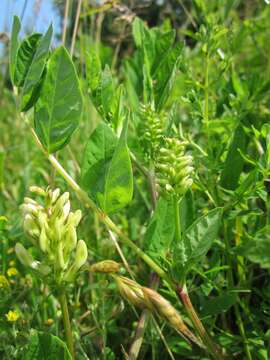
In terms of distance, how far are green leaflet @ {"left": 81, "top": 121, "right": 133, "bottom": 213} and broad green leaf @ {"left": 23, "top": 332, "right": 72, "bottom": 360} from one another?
8.3 inches

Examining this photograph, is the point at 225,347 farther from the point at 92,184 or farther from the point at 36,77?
the point at 36,77

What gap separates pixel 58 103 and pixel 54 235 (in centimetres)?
21

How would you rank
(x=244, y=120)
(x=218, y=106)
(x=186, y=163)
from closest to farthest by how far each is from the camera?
(x=186, y=163)
(x=244, y=120)
(x=218, y=106)

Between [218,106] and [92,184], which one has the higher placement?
[92,184]

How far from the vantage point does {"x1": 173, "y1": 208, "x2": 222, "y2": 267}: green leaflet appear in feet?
2.50

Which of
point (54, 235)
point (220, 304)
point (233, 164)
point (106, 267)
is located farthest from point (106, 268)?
point (233, 164)

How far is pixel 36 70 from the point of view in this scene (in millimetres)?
842

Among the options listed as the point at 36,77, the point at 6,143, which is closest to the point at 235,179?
the point at 36,77

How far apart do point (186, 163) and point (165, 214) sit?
0.11 m

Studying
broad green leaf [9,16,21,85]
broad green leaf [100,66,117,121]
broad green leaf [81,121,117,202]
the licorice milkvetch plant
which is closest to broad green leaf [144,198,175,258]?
the licorice milkvetch plant

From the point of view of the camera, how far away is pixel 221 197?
3.43 ft

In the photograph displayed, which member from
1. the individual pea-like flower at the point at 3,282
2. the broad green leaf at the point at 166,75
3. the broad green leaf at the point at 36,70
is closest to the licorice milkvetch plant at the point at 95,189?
the broad green leaf at the point at 36,70

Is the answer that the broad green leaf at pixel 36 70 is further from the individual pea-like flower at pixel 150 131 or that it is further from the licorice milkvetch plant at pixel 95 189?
the individual pea-like flower at pixel 150 131

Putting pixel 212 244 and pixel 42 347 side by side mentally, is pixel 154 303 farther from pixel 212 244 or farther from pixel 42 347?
Result: pixel 212 244
